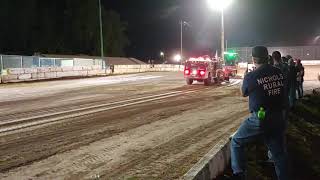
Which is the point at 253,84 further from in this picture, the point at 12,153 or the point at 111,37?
the point at 111,37

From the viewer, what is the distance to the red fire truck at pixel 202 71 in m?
28.2

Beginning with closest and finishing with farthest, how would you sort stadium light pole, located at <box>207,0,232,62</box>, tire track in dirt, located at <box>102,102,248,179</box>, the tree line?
1. tire track in dirt, located at <box>102,102,248,179</box>
2. stadium light pole, located at <box>207,0,232,62</box>
3. the tree line

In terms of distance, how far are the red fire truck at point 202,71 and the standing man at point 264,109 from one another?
71.6ft

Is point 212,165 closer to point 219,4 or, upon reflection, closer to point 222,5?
point 222,5

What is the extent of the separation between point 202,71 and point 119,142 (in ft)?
61.6

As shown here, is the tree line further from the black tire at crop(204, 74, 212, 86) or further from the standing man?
the standing man

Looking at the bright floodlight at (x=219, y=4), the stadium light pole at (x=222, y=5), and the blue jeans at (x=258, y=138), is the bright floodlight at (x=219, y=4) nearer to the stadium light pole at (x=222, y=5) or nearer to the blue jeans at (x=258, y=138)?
the stadium light pole at (x=222, y=5)

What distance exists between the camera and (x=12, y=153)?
8.83 meters

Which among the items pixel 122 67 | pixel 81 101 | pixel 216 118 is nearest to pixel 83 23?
pixel 122 67

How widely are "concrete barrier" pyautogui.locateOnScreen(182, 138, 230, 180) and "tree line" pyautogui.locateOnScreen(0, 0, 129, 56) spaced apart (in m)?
73.1

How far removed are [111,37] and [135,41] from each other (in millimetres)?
25569

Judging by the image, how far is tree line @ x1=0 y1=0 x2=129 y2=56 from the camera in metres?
78.9

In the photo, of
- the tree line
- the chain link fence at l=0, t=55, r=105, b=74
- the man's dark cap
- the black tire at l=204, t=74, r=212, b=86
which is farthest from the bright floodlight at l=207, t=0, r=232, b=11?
the tree line

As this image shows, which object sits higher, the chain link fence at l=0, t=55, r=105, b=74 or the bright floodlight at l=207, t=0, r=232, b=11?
the bright floodlight at l=207, t=0, r=232, b=11
